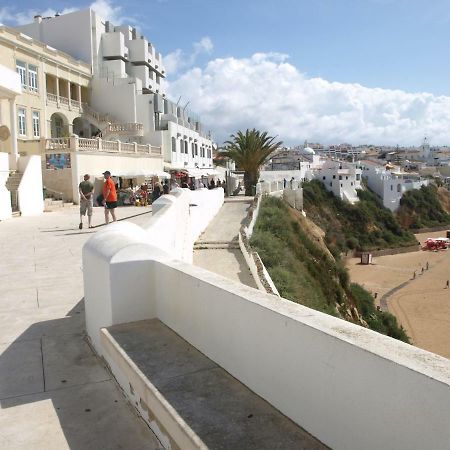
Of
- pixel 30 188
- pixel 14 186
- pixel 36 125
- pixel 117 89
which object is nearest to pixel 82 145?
pixel 30 188

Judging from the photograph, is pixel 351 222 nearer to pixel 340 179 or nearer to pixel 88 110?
pixel 340 179

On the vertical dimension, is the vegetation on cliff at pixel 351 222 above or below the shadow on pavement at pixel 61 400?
below

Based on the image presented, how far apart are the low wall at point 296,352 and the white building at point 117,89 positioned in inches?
1409

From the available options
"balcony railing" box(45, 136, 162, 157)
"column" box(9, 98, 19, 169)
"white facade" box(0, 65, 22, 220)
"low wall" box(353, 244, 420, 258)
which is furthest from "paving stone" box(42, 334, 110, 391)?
"low wall" box(353, 244, 420, 258)

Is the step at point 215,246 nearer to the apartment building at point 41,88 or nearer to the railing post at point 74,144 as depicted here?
the railing post at point 74,144

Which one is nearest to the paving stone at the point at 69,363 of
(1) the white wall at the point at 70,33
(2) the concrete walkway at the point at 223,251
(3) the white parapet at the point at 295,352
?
(3) the white parapet at the point at 295,352

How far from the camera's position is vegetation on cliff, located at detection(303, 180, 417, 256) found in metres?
56.9

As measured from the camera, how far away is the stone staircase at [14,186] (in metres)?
19.4

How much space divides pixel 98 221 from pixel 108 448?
543 inches

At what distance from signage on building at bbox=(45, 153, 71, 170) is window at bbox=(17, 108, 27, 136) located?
309 inches

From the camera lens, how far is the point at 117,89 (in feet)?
142

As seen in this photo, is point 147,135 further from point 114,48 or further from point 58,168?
point 58,168

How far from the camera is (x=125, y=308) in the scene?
437cm

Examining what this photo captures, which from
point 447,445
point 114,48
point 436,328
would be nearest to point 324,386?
point 447,445
